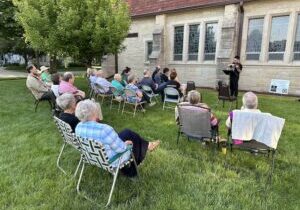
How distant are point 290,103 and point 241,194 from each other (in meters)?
7.69

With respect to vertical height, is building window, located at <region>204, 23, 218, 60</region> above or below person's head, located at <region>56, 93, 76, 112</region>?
above

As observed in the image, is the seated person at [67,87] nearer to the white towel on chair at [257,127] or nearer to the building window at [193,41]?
the white towel on chair at [257,127]

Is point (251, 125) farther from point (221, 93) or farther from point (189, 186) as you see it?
point (221, 93)

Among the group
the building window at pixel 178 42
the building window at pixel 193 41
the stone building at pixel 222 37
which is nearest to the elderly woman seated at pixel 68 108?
the stone building at pixel 222 37

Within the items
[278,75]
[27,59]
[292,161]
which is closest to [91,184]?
Result: [292,161]

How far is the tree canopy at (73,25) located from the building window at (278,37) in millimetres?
7346

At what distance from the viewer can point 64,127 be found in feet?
11.2

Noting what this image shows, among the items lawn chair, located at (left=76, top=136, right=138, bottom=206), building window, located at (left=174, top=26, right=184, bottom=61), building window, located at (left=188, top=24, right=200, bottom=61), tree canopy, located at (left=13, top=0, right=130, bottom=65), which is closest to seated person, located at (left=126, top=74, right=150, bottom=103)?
tree canopy, located at (left=13, top=0, right=130, bottom=65)

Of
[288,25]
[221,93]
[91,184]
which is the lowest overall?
[91,184]

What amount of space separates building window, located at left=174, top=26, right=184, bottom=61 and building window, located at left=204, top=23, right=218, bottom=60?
65.0 inches

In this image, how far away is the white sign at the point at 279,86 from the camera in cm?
1209

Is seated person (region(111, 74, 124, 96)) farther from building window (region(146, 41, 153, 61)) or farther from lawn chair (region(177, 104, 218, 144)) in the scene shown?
building window (region(146, 41, 153, 61))

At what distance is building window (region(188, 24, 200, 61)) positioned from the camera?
49.4 feet

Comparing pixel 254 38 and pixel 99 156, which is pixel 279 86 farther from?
pixel 99 156
